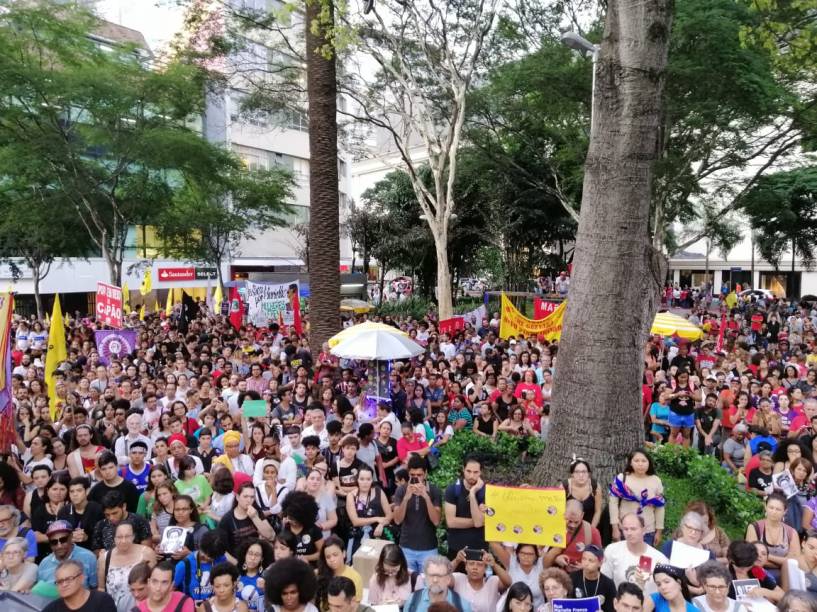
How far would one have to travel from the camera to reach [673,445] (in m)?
9.19

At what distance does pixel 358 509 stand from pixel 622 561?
232cm

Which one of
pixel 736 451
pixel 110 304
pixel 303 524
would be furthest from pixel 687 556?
pixel 110 304

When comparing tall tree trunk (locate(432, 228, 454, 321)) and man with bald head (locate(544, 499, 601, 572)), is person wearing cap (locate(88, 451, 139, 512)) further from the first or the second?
tall tree trunk (locate(432, 228, 454, 321))

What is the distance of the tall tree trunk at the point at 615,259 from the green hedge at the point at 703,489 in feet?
3.33

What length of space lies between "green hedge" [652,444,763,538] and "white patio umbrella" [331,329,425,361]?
3.69 m

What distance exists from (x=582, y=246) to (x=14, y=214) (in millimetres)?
21392

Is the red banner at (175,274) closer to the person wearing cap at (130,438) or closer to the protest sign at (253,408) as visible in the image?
the protest sign at (253,408)

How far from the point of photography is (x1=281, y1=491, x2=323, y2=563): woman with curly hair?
5.43 meters

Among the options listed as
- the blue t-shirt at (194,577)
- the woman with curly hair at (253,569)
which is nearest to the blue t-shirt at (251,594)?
the woman with curly hair at (253,569)

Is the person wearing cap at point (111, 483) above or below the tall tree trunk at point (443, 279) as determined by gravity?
below

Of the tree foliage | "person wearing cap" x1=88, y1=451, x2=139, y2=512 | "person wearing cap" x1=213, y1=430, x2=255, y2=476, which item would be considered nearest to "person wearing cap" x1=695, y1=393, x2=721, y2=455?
"person wearing cap" x1=213, y1=430, x2=255, y2=476

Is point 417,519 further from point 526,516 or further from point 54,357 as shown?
point 54,357

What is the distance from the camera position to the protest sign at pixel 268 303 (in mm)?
17266

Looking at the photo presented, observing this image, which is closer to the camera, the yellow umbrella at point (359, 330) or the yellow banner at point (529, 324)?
the yellow umbrella at point (359, 330)
